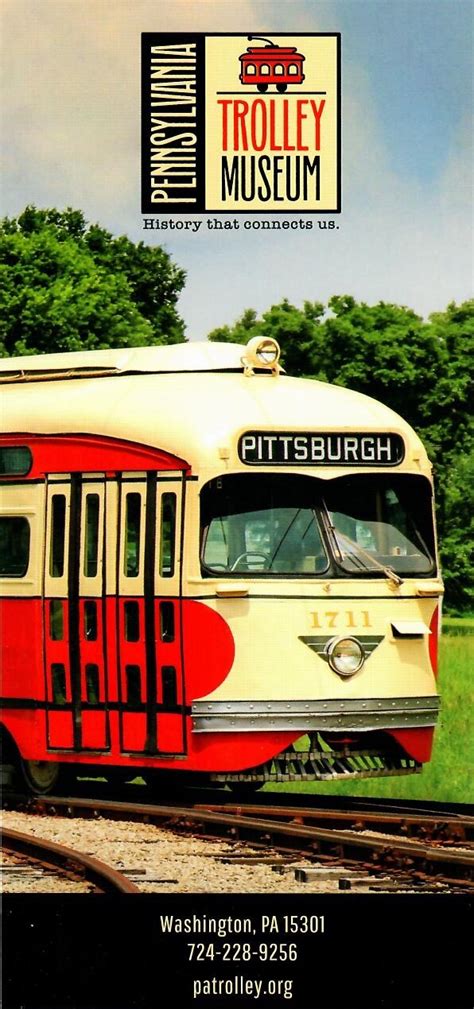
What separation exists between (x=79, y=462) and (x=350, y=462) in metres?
1.92

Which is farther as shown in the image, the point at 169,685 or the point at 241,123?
the point at 169,685

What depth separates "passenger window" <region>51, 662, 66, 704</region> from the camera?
46.3 feet

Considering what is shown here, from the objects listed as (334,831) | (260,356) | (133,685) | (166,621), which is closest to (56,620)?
(133,685)

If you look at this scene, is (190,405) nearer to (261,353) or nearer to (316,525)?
(261,353)

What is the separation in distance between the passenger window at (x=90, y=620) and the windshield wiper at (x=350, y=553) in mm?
1709

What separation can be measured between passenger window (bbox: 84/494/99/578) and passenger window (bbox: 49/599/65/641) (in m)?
0.36

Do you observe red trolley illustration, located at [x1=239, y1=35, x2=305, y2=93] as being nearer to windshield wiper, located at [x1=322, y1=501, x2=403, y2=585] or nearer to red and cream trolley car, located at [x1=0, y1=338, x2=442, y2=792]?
red and cream trolley car, located at [x1=0, y1=338, x2=442, y2=792]

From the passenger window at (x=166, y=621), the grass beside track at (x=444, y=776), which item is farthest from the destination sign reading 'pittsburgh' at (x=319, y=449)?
the grass beside track at (x=444, y=776)

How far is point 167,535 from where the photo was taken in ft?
44.0

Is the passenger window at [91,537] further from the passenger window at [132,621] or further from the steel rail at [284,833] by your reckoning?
the steel rail at [284,833]

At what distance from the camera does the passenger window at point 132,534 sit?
44.6 ft

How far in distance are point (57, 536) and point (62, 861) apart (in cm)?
275
